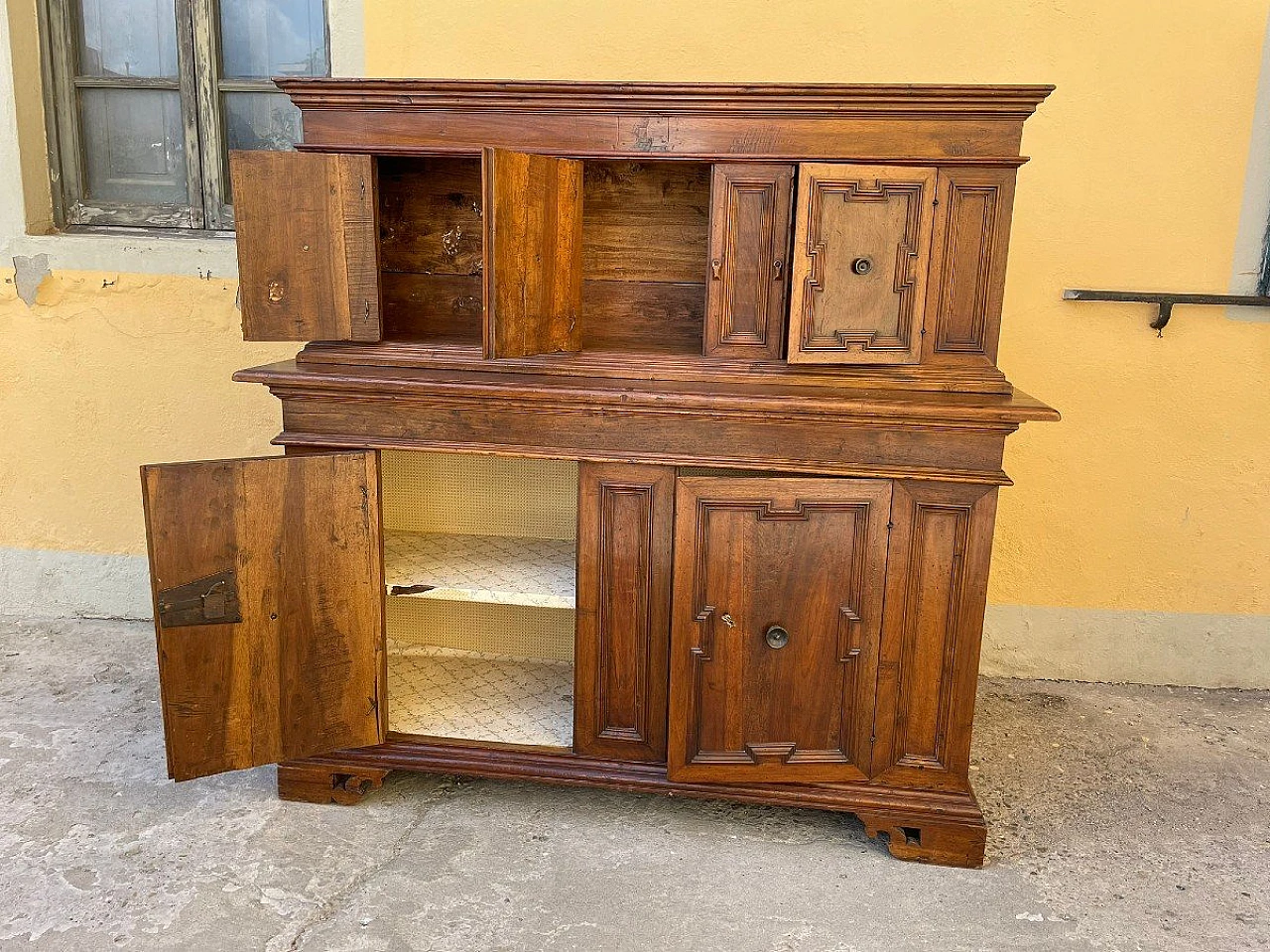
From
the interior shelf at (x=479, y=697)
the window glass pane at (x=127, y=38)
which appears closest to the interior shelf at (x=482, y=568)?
the interior shelf at (x=479, y=697)

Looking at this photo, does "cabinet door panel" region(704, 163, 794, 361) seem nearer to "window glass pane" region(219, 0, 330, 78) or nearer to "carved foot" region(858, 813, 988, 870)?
"carved foot" region(858, 813, 988, 870)

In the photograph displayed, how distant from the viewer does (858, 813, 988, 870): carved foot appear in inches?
99.6

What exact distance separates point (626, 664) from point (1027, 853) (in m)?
1.17

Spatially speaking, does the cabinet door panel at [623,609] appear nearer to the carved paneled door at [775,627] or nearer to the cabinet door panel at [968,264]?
the carved paneled door at [775,627]

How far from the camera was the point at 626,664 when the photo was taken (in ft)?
8.59

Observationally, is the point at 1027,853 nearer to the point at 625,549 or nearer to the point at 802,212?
the point at 625,549

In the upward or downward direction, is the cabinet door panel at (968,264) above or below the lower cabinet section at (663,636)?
above

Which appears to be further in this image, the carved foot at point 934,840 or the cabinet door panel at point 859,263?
the carved foot at point 934,840

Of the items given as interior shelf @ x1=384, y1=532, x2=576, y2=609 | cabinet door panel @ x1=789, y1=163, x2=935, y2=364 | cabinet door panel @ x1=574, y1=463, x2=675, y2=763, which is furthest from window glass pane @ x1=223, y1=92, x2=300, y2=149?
cabinet door panel @ x1=789, y1=163, x2=935, y2=364

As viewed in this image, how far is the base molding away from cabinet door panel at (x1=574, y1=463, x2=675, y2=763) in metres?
0.07

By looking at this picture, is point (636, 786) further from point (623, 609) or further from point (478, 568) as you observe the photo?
point (478, 568)

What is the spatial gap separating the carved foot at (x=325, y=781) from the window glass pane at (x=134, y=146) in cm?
237

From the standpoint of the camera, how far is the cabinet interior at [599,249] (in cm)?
284

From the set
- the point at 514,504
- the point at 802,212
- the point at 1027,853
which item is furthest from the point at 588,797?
the point at 802,212
